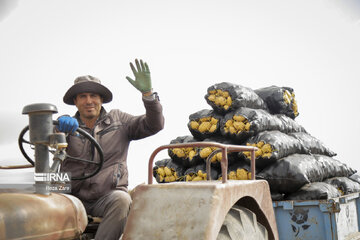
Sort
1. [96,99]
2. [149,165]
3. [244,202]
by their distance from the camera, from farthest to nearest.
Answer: [96,99], [244,202], [149,165]

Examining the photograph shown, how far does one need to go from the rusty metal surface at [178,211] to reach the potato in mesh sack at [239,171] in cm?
229

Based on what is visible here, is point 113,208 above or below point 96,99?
below

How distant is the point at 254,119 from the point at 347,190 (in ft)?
4.79

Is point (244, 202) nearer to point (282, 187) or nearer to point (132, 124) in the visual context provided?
point (132, 124)

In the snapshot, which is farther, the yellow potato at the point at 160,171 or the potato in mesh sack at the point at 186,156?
the yellow potato at the point at 160,171

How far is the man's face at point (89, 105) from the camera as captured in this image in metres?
2.83

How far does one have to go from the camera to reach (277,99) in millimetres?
5141

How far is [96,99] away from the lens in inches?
113

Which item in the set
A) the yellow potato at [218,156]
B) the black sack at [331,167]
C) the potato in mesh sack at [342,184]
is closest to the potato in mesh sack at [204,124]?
the yellow potato at [218,156]

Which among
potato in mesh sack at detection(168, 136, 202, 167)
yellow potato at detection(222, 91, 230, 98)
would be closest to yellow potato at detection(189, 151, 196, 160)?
potato in mesh sack at detection(168, 136, 202, 167)

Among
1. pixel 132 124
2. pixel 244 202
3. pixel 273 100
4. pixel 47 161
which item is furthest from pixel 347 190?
pixel 47 161

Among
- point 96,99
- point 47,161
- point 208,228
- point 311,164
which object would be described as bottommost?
point 311,164

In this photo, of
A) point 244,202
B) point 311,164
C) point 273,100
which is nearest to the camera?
point 244,202

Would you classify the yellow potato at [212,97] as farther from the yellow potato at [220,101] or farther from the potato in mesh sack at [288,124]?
the potato in mesh sack at [288,124]
